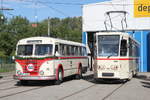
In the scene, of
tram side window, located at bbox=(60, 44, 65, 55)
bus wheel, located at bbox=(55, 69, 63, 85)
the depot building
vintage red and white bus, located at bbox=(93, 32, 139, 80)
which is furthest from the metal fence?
vintage red and white bus, located at bbox=(93, 32, 139, 80)

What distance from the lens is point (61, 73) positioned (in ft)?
57.7

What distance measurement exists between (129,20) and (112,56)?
1859cm

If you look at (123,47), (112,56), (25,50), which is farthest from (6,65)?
(123,47)

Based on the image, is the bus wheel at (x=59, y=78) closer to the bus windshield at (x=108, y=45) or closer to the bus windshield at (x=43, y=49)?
the bus windshield at (x=43, y=49)

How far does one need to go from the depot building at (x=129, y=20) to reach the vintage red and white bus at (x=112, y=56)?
15.8m

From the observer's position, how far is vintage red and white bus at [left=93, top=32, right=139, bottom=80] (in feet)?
56.3

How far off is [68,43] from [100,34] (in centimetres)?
235

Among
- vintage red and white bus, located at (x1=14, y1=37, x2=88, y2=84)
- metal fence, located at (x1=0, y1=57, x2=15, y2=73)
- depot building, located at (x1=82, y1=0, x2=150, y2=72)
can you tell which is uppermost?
depot building, located at (x1=82, y1=0, x2=150, y2=72)

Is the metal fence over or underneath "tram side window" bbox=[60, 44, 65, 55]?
underneath

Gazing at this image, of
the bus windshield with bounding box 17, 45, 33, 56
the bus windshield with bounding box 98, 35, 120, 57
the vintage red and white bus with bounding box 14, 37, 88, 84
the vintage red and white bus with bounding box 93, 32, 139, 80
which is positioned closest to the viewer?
the vintage red and white bus with bounding box 14, 37, 88, 84

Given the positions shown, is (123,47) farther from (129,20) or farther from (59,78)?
(129,20)

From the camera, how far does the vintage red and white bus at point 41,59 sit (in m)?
16.0

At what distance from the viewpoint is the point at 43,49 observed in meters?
16.6

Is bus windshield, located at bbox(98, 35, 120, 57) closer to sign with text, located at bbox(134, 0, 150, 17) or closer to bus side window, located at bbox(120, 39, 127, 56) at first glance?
bus side window, located at bbox(120, 39, 127, 56)
